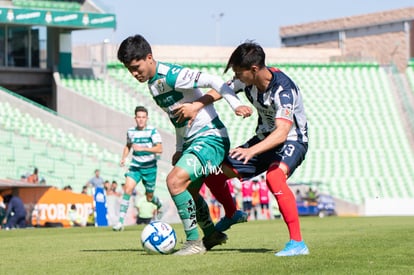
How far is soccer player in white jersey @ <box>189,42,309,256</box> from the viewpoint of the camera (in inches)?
369

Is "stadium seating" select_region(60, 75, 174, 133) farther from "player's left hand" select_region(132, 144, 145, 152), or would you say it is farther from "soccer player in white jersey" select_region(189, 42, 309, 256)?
"soccer player in white jersey" select_region(189, 42, 309, 256)

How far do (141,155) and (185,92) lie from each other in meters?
9.89

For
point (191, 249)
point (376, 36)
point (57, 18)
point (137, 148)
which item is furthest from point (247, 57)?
point (376, 36)

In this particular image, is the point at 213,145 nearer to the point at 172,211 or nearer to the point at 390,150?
the point at 172,211

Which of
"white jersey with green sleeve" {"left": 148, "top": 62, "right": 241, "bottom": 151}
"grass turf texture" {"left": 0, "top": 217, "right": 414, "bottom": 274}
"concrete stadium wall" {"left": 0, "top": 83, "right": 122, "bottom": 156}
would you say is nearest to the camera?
"grass turf texture" {"left": 0, "top": 217, "right": 414, "bottom": 274}

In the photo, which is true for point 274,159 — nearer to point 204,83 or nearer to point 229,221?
point 204,83

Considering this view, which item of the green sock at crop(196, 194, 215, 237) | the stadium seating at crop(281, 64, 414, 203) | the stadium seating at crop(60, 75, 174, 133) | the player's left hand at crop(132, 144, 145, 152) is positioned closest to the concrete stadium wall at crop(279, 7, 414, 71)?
the stadium seating at crop(281, 64, 414, 203)

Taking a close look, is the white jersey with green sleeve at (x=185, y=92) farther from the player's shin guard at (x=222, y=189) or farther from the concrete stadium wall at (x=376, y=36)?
the concrete stadium wall at (x=376, y=36)

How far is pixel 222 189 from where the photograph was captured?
10664 mm

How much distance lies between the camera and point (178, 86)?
10203mm

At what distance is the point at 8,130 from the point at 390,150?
16654mm

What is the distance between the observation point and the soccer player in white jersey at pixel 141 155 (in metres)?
20.0

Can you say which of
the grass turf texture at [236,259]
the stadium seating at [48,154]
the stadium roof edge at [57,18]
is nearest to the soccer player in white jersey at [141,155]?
the grass turf texture at [236,259]

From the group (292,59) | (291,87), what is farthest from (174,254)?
(292,59)
